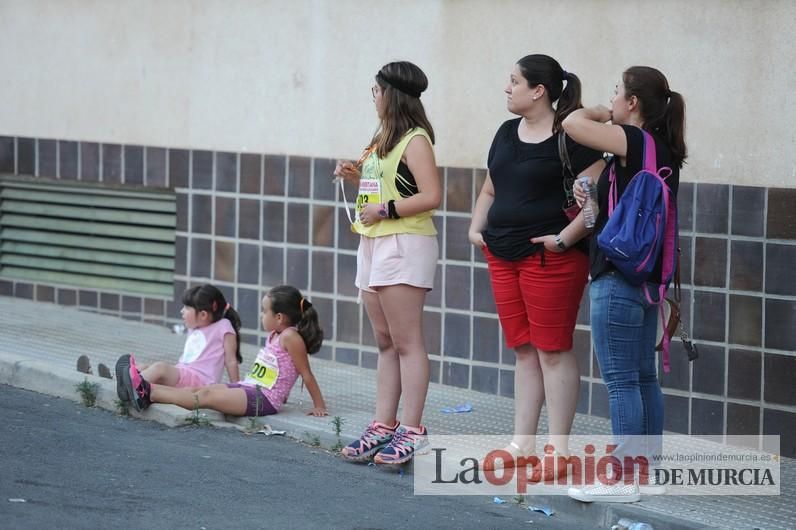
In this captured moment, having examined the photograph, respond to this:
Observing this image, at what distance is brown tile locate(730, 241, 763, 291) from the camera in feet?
22.7

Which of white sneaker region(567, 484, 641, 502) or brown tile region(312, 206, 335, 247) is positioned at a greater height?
brown tile region(312, 206, 335, 247)

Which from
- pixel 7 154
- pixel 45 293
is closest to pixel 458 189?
pixel 45 293

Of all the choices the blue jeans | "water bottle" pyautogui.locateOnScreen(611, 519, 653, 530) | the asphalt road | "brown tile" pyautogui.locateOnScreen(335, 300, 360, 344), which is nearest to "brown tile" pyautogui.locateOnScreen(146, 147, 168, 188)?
"brown tile" pyautogui.locateOnScreen(335, 300, 360, 344)

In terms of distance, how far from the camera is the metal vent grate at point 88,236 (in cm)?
1010

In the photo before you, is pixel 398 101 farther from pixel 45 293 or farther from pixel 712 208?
pixel 45 293

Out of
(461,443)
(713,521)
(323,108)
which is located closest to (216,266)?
(323,108)

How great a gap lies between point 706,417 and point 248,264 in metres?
3.58

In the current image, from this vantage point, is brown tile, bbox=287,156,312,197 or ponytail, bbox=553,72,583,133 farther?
brown tile, bbox=287,156,312,197

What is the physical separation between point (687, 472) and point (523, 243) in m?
1.35

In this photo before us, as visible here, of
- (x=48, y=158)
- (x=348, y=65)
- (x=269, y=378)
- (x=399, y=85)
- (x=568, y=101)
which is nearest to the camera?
(x=568, y=101)

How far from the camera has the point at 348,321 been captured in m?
9.01

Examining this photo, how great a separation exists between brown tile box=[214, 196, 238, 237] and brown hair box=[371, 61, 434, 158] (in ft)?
10.2

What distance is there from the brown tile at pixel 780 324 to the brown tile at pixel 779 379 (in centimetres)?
6

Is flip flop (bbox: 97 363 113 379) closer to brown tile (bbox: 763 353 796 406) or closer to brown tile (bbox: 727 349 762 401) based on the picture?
brown tile (bbox: 727 349 762 401)
